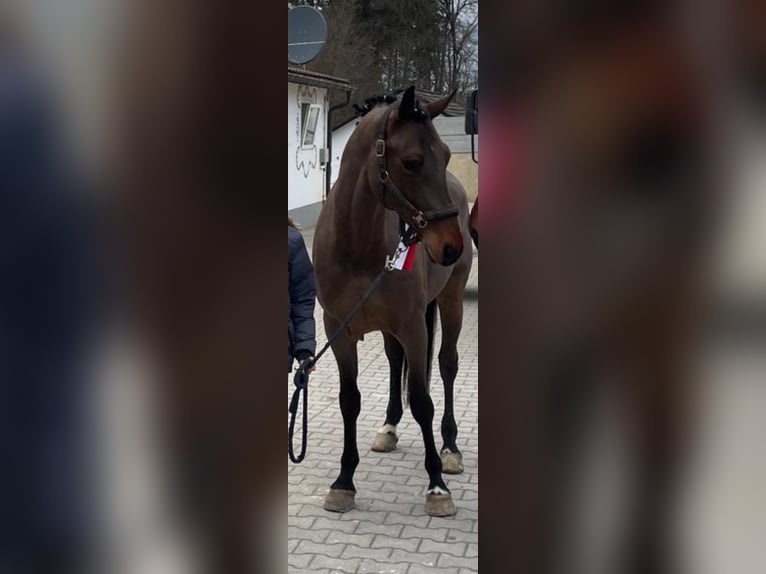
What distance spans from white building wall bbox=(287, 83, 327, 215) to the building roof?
0.20 metres

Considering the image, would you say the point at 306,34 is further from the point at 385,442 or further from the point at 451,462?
the point at 451,462

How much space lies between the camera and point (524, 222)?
82cm

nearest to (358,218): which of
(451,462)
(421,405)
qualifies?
(421,405)

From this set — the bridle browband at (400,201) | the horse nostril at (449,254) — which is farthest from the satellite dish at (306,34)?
the horse nostril at (449,254)

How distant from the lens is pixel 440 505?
367 centimetres

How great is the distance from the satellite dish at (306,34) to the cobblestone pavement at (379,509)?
9.14ft

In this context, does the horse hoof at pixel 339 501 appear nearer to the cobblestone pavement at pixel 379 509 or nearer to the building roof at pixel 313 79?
the cobblestone pavement at pixel 379 509

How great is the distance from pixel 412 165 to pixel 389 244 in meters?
0.45

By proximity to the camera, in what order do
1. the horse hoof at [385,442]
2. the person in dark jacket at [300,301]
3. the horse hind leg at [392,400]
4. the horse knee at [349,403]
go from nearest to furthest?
the person in dark jacket at [300,301] → the horse knee at [349,403] → the horse hind leg at [392,400] → the horse hoof at [385,442]

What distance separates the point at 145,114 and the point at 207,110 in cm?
8

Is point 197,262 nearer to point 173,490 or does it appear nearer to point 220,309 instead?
point 220,309

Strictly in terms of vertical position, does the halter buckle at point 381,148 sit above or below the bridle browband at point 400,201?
above

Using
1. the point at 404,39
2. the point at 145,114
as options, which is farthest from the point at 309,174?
the point at 145,114

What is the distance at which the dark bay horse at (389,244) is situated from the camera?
3.17 meters
